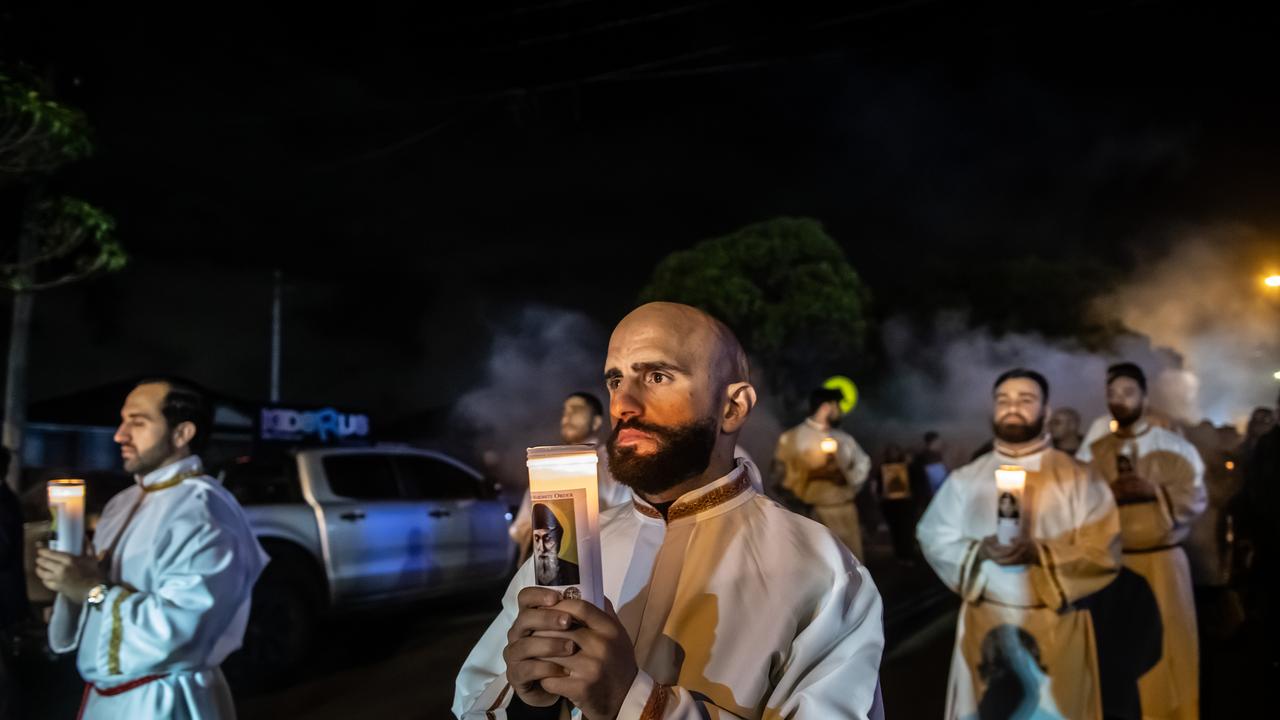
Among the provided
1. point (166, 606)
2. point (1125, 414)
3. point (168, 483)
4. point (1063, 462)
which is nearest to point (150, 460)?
point (168, 483)

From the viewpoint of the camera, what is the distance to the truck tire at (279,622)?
755 centimetres

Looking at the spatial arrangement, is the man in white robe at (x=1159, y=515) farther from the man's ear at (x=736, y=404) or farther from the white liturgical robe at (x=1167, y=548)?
the man's ear at (x=736, y=404)

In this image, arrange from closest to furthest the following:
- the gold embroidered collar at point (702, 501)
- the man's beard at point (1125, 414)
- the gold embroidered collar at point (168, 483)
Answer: the gold embroidered collar at point (702, 501) → the gold embroidered collar at point (168, 483) → the man's beard at point (1125, 414)

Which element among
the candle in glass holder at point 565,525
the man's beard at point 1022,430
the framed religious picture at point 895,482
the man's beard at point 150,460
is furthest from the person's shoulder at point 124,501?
the framed religious picture at point 895,482

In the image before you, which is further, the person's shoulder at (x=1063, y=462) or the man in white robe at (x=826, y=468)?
the man in white robe at (x=826, y=468)

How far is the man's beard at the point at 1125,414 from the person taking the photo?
6.73m

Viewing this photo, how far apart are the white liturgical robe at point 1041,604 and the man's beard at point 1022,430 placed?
0.13m

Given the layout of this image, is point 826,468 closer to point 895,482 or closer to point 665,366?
point 895,482

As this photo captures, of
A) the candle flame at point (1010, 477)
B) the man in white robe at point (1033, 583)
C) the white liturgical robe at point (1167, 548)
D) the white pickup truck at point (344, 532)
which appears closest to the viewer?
the candle flame at point (1010, 477)

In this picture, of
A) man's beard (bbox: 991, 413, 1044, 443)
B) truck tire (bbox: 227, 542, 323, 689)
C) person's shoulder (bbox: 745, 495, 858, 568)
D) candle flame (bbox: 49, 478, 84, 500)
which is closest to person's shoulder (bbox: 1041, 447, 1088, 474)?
man's beard (bbox: 991, 413, 1044, 443)

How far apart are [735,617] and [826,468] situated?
7.91m

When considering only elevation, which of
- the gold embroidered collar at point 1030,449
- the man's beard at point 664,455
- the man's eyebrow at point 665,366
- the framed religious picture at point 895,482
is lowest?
the framed religious picture at point 895,482

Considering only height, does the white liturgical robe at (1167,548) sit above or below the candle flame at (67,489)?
below

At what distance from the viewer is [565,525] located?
1684 mm
